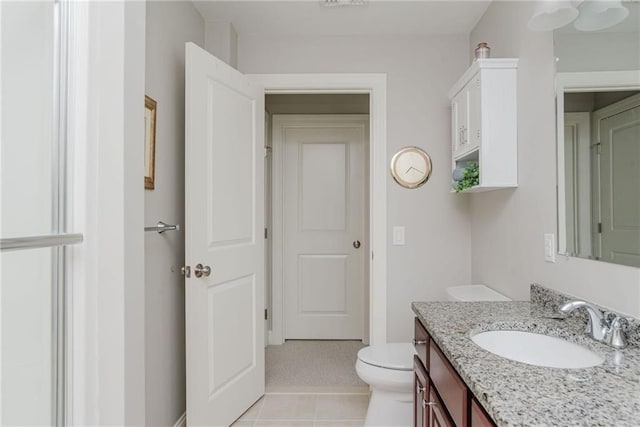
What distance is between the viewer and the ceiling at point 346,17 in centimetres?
210

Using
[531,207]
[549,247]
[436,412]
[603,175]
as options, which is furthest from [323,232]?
[603,175]

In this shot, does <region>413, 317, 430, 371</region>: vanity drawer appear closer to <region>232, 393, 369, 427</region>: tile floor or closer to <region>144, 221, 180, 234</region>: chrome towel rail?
<region>232, 393, 369, 427</region>: tile floor

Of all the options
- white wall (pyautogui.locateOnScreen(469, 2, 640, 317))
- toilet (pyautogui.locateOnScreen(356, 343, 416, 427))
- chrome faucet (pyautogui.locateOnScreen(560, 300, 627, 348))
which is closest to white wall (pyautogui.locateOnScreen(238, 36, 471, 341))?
white wall (pyautogui.locateOnScreen(469, 2, 640, 317))

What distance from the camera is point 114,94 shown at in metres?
0.97

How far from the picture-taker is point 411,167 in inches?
94.9

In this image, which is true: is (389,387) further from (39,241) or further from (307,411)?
(39,241)

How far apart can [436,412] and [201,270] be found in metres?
1.23

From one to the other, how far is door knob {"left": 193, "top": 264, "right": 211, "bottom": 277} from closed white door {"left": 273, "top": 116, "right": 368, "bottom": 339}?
1.60 meters

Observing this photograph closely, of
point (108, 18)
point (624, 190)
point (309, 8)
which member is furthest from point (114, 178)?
point (309, 8)

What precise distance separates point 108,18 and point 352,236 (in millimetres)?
2741

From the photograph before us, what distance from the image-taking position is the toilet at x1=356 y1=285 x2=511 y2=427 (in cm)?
176

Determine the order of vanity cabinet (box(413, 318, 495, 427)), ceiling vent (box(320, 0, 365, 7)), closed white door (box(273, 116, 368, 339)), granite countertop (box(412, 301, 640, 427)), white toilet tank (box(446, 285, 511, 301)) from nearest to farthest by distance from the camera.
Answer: granite countertop (box(412, 301, 640, 427)) < vanity cabinet (box(413, 318, 495, 427)) < white toilet tank (box(446, 285, 511, 301)) < ceiling vent (box(320, 0, 365, 7)) < closed white door (box(273, 116, 368, 339))

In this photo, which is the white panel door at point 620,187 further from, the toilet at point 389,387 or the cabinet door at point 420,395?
the toilet at point 389,387

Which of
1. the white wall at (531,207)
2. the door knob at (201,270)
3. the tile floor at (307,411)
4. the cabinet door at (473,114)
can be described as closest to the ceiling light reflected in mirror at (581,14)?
the white wall at (531,207)
